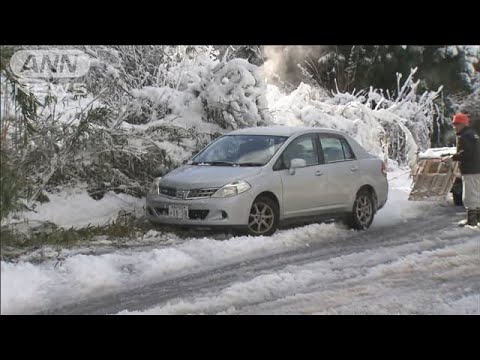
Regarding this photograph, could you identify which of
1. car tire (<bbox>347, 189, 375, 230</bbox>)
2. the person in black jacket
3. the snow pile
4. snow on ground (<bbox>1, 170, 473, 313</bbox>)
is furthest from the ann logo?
the person in black jacket

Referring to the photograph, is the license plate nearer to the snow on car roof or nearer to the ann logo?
the ann logo

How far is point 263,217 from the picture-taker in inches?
372

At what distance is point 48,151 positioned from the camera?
32.6 feet

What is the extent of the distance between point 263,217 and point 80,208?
9.23 ft

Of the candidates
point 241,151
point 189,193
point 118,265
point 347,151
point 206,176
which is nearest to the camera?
point 118,265

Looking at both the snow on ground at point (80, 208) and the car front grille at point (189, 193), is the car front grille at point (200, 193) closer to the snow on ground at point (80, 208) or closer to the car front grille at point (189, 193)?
the car front grille at point (189, 193)

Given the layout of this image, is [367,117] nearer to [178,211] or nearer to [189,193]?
[189,193]

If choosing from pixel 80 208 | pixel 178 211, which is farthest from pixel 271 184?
pixel 80 208

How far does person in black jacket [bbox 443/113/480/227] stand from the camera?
36.3 feet

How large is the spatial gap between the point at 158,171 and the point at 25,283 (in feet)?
16.1

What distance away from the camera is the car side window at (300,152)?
32.6 feet
